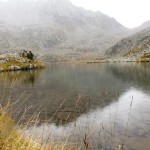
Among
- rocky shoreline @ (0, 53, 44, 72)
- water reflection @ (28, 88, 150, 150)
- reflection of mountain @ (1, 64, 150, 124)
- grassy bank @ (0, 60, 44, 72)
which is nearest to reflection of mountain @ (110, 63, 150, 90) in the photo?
reflection of mountain @ (1, 64, 150, 124)

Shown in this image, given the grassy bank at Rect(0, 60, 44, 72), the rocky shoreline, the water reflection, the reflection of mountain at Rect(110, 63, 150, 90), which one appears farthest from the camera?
the rocky shoreline

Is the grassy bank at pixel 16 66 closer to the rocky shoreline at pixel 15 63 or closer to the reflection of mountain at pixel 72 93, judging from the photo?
the rocky shoreline at pixel 15 63

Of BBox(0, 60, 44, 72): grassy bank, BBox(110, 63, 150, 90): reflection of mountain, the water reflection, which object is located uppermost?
the water reflection

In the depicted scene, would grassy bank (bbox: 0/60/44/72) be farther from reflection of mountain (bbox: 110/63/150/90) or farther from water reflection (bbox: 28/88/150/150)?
water reflection (bbox: 28/88/150/150)

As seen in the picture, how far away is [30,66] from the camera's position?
137 m

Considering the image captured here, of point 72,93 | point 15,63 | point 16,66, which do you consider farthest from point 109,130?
point 15,63

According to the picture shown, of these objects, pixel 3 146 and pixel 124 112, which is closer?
pixel 3 146

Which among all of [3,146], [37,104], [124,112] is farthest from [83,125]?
[3,146]

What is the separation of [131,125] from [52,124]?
6.52 meters

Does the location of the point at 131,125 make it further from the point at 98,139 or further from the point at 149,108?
the point at 149,108

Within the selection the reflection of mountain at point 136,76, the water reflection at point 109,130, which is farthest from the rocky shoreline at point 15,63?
the water reflection at point 109,130

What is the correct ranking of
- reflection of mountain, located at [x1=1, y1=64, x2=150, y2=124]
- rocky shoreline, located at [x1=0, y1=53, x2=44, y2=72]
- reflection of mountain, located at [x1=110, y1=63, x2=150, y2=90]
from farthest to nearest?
rocky shoreline, located at [x1=0, y1=53, x2=44, y2=72]
reflection of mountain, located at [x1=110, y1=63, x2=150, y2=90]
reflection of mountain, located at [x1=1, y1=64, x2=150, y2=124]

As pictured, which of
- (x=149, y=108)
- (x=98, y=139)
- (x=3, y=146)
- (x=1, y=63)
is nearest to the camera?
(x=3, y=146)

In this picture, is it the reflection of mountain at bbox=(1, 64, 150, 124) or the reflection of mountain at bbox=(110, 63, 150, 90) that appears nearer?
the reflection of mountain at bbox=(1, 64, 150, 124)
